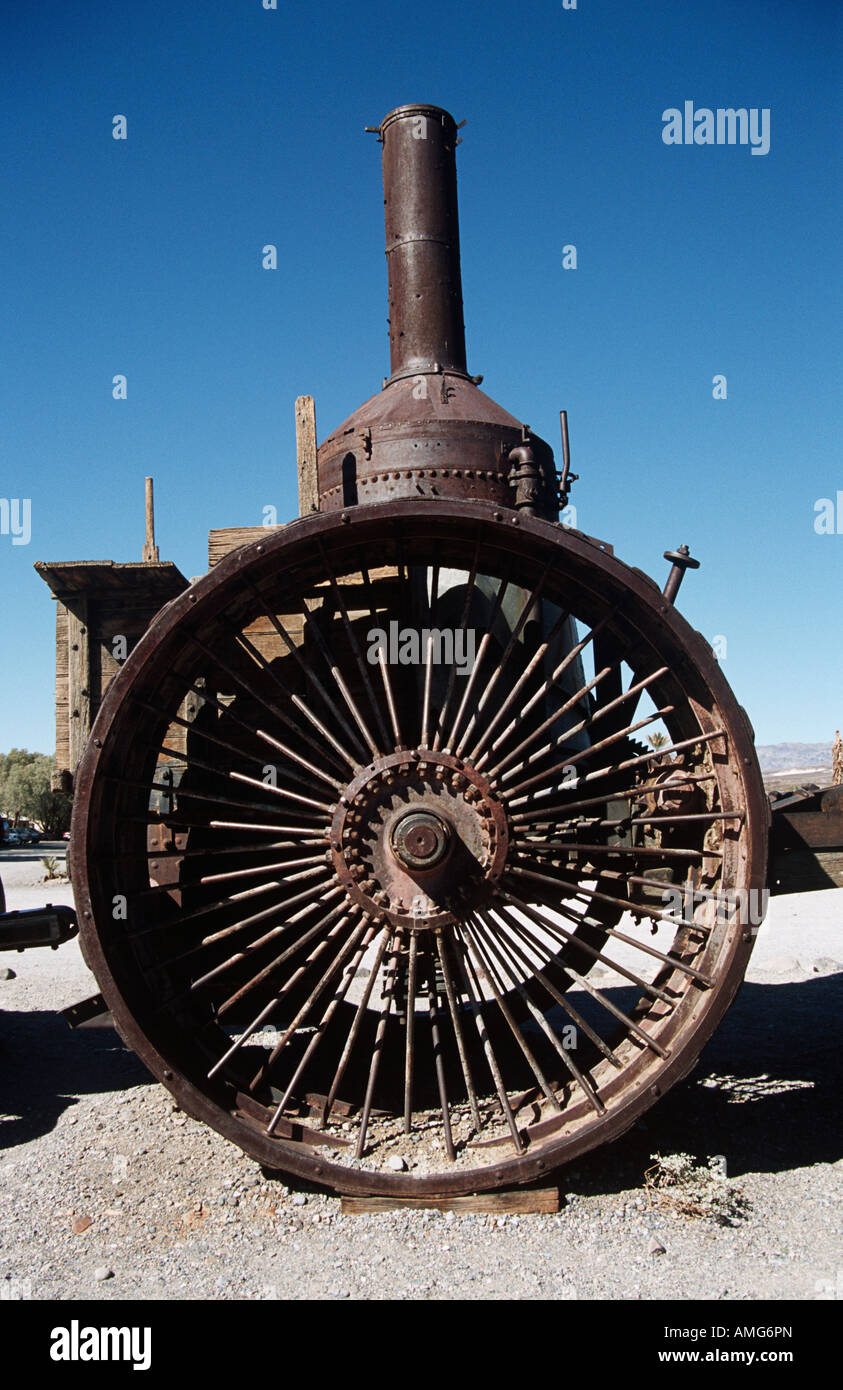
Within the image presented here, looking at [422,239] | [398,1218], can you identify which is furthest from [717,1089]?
[422,239]

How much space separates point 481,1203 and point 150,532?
450 centimetres

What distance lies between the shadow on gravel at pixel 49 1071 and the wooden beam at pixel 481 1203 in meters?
2.34

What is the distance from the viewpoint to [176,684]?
16.6ft

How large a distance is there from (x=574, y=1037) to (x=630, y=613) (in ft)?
8.05

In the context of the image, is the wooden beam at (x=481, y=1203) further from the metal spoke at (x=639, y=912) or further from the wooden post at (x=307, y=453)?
the wooden post at (x=307, y=453)

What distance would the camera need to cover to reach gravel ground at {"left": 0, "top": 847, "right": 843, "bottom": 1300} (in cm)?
387

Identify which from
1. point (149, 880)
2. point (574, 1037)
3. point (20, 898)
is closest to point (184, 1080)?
point (149, 880)

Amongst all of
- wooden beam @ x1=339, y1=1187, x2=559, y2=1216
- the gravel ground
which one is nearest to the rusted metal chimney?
wooden beam @ x1=339, y1=1187, x2=559, y2=1216

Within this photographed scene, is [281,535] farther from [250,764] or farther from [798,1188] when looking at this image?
[798,1188]

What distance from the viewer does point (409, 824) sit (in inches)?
179

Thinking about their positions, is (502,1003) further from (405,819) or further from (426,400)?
(426,400)

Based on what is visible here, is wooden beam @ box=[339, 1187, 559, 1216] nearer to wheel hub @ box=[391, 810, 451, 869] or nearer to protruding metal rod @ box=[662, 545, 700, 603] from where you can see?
wheel hub @ box=[391, 810, 451, 869]

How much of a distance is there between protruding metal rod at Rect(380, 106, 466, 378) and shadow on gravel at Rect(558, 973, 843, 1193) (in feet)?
17.5
